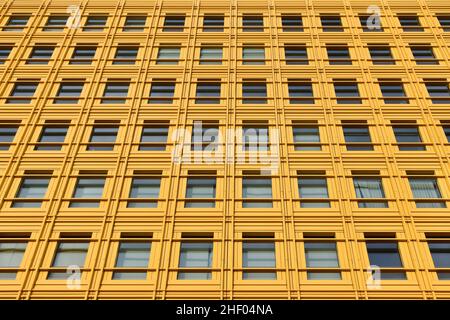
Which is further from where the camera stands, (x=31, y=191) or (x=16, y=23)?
(x=16, y=23)

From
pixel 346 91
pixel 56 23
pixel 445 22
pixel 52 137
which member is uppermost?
pixel 56 23

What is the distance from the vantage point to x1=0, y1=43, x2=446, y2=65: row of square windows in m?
28.3

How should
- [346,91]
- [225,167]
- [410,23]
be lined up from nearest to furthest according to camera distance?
[225,167], [346,91], [410,23]

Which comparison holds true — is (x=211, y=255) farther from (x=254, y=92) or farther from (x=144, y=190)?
(x=254, y=92)

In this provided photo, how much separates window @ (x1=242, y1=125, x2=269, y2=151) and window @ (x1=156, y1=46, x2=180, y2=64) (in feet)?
23.8

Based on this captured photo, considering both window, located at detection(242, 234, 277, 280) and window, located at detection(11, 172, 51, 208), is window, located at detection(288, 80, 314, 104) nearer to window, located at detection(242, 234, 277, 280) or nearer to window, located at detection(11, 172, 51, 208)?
window, located at detection(242, 234, 277, 280)

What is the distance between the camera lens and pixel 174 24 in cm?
3188

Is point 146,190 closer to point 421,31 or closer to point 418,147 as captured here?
point 418,147

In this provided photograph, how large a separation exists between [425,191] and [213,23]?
58.8 feet

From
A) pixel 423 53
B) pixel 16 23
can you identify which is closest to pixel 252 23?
pixel 423 53

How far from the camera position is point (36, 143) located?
23.5 m

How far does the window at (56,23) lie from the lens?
3109 centimetres

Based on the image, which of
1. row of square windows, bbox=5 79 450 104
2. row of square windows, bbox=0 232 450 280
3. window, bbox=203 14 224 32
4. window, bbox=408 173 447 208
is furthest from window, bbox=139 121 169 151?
window, bbox=408 173 447 208

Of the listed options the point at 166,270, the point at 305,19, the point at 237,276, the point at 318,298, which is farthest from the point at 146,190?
the point at 305,19
